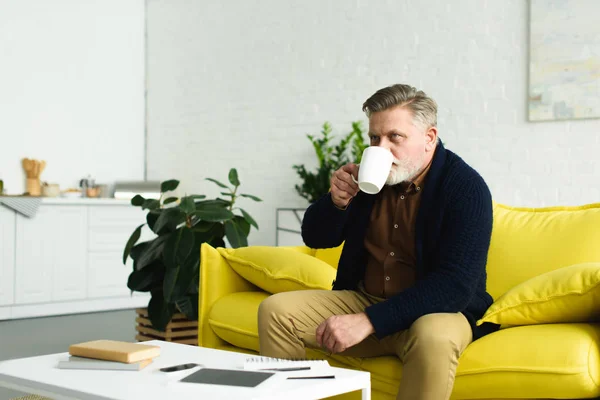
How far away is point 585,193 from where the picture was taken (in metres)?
3.97

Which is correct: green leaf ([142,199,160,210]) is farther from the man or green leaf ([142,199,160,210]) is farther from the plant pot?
the man

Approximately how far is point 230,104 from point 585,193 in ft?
9.57

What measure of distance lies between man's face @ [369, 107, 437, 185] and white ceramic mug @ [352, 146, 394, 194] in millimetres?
212

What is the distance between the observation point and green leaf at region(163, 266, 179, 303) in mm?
3615

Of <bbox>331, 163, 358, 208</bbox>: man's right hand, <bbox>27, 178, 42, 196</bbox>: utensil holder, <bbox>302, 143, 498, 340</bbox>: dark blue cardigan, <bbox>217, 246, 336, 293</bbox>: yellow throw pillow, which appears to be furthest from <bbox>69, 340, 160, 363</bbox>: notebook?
<bbox>27, 178, 42, 196</bbox>: utensil holder

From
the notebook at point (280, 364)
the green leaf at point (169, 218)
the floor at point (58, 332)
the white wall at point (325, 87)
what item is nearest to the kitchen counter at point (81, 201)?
the white wall at point (325, 87)

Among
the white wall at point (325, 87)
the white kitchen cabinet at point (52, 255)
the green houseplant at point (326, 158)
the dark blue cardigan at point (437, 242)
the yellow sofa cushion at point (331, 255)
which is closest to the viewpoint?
the dark blue cardigan at point (437, 242)

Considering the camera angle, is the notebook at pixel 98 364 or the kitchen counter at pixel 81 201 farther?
the kitchen counter at pixel 81 201

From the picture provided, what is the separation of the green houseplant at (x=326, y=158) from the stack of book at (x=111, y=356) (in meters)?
3.08

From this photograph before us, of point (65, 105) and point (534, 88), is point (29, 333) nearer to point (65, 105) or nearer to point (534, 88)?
point (65, 105)

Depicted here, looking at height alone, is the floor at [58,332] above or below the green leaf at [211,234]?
below

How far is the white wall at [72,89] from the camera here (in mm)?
5898

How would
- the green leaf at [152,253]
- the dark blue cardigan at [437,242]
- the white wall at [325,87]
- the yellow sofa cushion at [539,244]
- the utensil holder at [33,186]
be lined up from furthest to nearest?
1. the utensil holder at [33,186]
2. the white wall at [325,87]
3. the green leaf at [152,253]
4. the yellow sofa cushion at [539,244]
5. the dark blue cardigan at [437,242]

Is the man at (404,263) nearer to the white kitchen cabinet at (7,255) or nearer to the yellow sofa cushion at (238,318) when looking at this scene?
the yellow sofa cushion at (238,318)
